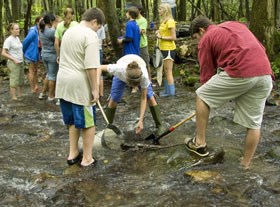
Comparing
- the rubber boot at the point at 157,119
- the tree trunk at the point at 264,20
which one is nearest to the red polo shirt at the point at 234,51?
the rubber boot at the point at 157,119

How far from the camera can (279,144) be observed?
677 centimetres

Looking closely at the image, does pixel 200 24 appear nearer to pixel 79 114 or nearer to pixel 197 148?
pixel 197 148

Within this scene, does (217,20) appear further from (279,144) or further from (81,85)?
(81,85)

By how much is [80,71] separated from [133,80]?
88cm

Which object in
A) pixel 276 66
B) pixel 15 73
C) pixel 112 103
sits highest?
pixel 15 73

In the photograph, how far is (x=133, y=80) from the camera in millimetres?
5965

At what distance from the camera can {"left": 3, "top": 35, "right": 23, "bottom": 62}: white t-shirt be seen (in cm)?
964

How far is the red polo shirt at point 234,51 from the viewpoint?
4.92m

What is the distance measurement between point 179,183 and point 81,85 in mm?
1744

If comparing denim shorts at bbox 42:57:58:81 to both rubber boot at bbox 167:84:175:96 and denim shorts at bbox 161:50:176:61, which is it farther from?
rubber boot at bbox 167:84:175:96

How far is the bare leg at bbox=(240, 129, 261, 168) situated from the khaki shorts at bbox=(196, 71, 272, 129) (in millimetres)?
100

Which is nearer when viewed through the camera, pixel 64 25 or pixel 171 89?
pixel 64 25

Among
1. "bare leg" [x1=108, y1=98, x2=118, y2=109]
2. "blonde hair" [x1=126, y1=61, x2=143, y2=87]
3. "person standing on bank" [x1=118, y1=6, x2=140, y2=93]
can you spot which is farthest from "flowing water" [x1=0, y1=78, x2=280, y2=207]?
"person standing on bank" [x1=118, y1=6, x2=140, y2=93]

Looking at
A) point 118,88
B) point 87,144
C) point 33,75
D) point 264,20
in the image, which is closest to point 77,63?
point 87,144
